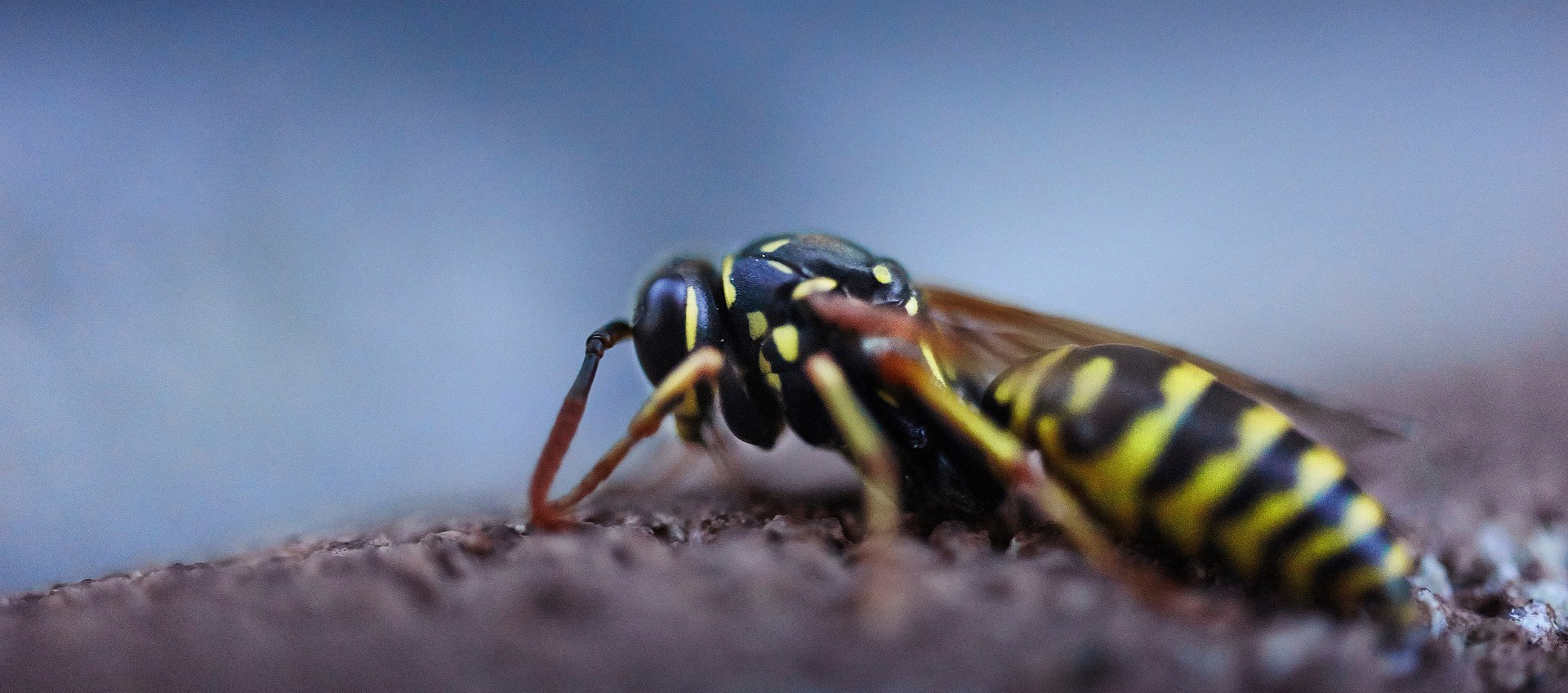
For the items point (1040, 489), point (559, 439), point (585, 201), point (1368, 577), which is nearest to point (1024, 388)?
point (1040, 489)

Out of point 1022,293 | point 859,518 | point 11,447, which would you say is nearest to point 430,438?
point 11,447

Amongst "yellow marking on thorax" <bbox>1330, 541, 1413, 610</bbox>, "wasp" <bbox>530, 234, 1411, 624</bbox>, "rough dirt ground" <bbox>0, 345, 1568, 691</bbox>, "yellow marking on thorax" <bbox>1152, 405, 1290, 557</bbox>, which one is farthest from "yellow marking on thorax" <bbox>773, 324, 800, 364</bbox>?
"yellow marking on thorax" <bbox>1330, 541, 1413, 610</bbox>

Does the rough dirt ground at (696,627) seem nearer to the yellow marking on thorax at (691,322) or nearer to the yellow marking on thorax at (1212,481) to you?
the yellow marking on thorax at (1212,481)

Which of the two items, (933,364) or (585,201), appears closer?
(933,364)

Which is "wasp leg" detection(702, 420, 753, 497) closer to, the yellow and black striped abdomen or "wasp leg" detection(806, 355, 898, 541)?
"wasp leg" detection(806, 355, 898, 541)

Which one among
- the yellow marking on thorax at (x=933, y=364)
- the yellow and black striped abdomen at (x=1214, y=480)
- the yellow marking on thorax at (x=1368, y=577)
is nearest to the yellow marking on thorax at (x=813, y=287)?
the yellow marking on thorax at (x=933, y=364)

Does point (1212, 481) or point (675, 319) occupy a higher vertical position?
A: point (675, 319)

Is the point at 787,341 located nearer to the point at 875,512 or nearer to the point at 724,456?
the point at 724,456
